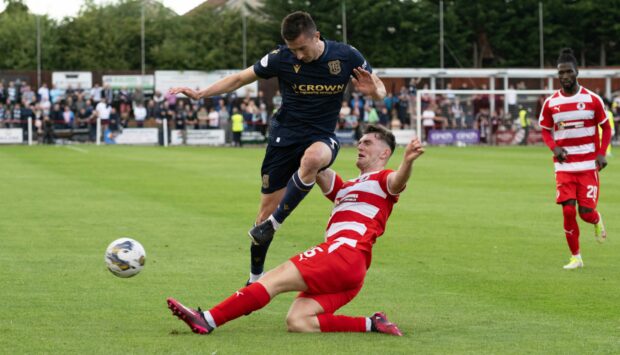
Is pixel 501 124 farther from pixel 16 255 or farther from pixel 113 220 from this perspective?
pixel 16 255

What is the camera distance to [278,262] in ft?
40.8

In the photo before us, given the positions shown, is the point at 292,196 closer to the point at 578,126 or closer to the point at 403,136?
the point at 578,126

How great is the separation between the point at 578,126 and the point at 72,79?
172 feet

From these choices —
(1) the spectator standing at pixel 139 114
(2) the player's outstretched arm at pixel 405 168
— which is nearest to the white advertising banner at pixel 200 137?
(1) the spectator standing at pixel 139 114

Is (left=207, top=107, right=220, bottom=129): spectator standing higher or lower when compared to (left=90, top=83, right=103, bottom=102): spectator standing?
lower

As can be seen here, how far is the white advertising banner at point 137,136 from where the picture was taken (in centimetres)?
5066

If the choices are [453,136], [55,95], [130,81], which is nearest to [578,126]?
[453,136]

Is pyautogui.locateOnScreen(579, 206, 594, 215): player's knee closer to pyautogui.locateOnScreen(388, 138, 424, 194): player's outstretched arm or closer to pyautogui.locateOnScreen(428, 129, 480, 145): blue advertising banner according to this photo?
pyautogui.locateOnScreen(388, 138, 424, 194): player's outstretched arm

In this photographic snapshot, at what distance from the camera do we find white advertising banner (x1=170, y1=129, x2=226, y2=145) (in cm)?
5106

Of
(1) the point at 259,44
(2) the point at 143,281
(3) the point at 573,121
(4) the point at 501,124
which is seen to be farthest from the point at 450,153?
(1) the point at 259,44

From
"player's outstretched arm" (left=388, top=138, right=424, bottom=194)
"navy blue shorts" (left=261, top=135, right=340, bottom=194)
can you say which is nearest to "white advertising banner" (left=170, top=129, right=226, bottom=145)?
"navy blue shorts" (left=261, top=135, right=340, bottom=194)

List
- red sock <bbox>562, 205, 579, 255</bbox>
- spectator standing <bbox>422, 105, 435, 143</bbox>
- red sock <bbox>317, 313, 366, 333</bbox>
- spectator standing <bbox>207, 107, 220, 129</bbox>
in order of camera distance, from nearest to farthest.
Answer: red sock <bbox>317, 313, 366, 333</bbox> < red sock <bbox>562, 205, 579, 255</bbox> < spectator standing <bbox>207, 107, 220, 129</bbox> < spectator standing <bbox>422, 105, 435, 143</bbox>

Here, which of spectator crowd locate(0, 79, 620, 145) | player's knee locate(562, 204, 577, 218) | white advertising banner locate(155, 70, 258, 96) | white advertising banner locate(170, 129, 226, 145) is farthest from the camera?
white advertising banner locate(155, 70, 258, 96)

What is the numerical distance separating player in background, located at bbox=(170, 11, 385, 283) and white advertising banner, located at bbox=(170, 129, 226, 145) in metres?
40.9
